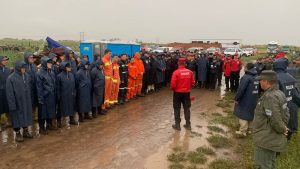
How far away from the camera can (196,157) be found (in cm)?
646

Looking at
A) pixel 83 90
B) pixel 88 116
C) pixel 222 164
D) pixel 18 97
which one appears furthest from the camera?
pixel 88 116

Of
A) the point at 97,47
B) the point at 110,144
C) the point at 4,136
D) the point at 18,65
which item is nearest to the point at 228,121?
the point at 110,144

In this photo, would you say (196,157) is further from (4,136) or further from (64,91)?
(4,136)

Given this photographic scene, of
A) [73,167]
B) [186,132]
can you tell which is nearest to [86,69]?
[186,132]

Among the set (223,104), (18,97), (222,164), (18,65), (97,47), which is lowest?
(222,164)

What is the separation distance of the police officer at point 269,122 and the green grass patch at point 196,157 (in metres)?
1.58

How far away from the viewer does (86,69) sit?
934 cm

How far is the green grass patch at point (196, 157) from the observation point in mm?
6293

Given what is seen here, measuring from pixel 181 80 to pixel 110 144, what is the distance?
249 cm

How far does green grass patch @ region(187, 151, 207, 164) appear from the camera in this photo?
6.29 meters

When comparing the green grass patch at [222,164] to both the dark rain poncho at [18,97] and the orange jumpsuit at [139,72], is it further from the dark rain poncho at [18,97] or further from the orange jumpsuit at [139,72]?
the orange jumpsuit at [139,72]

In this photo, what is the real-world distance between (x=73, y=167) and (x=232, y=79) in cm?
1076

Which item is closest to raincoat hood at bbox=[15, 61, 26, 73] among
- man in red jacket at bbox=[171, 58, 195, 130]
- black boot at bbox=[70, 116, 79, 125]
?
black boot at bbox=[70, 116, 79, 125]

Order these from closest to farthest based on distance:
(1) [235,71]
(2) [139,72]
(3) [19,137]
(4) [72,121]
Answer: (3) [19,137]
(4) [72,121]
(2) [139,72]
(1) [235,71]
